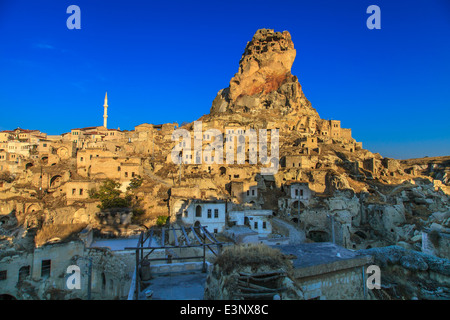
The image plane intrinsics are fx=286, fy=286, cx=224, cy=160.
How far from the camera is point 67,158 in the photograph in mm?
48250

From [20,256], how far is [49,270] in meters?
1.85

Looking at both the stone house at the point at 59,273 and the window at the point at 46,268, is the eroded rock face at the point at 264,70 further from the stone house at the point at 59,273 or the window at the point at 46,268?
the window at the point at 46,268

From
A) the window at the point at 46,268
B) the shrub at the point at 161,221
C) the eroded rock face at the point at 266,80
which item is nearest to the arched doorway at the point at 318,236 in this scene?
the shrub at the point at 161,221

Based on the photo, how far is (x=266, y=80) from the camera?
86812mm

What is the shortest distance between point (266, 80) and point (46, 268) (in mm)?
79284

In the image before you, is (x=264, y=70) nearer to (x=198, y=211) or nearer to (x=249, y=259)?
(x=198, y=211)

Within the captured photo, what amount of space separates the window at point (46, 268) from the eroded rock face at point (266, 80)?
66.1 metres

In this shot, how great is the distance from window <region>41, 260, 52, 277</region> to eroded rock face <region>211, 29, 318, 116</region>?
217 ft

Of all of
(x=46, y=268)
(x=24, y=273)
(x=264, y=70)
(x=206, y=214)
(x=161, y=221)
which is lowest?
(x=24, y=273)

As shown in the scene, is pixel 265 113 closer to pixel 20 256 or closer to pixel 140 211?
pixel 140 211

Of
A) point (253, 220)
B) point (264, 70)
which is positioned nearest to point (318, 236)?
point (253, 220)

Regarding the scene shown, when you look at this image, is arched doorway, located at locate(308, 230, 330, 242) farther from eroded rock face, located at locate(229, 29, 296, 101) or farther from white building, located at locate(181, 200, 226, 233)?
eroded rock face, located at locate(229, 29, 296, 101)

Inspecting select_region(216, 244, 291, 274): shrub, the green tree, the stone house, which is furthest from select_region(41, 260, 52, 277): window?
the green tree

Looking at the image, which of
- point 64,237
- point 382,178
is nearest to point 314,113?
Result: point 382,178
